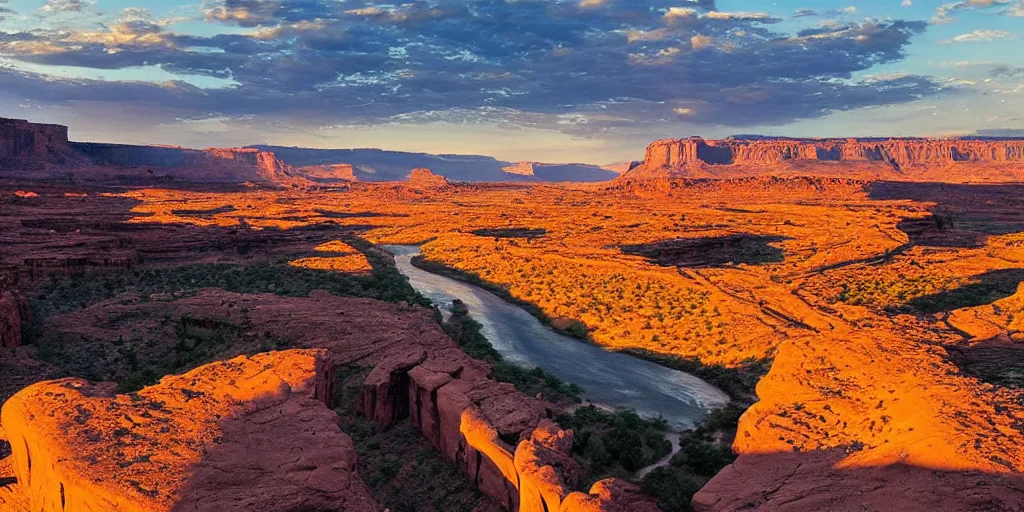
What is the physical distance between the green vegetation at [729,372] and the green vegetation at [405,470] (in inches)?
476

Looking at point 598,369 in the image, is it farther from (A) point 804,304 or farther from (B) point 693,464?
(A) point 804,304

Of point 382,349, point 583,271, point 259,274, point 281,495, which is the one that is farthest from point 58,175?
point 281,495

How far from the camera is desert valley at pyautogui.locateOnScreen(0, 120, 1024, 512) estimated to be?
498 inches

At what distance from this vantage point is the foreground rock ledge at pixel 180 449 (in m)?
11.5

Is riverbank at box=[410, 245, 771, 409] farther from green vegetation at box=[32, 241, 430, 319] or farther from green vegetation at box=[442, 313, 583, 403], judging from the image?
green vegetation at box=[32, 241, 430, 319]

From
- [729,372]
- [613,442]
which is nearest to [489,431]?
[613,442]

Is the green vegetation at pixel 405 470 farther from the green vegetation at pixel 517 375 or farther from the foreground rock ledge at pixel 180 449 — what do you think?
the green vegetation at pixel 517 375

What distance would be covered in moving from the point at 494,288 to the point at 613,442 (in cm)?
2906

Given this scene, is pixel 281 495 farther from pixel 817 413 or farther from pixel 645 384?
pixel 645 384

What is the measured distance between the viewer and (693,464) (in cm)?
1783

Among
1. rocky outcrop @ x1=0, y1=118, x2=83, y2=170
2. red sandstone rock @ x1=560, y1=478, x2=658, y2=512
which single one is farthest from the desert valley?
rocky outcrop @ x1=0, y1=118, x2=83, y2=170

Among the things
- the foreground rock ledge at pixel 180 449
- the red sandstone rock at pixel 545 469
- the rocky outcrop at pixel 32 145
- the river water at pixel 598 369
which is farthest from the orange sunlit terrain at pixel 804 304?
the rocky outcrop at pixel 32 145

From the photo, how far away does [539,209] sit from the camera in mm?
112625

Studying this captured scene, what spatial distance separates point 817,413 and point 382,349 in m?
14.2
